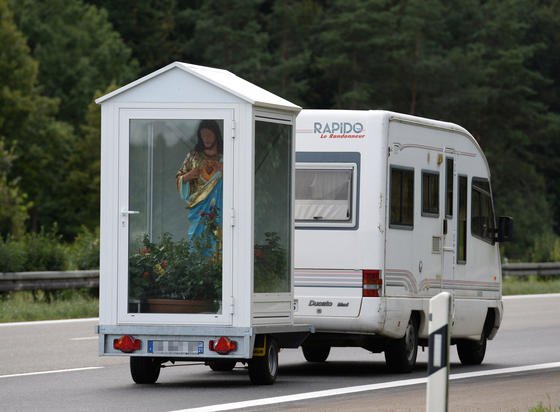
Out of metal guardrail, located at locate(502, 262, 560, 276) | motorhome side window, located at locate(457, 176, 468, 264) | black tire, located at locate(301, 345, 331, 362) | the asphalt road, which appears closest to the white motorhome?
the asphalt road

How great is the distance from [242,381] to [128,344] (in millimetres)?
1456

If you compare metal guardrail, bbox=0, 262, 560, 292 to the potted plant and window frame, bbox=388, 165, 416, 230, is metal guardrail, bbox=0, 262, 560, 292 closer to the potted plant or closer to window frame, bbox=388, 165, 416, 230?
window frame, bbox=388, 165, 416, 230

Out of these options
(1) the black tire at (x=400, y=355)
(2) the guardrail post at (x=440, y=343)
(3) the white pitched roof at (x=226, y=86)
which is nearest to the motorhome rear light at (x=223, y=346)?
(3) the white pitched roof at (x=226, y=86)

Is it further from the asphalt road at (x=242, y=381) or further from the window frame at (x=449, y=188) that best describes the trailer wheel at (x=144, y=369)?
the window frame at (x=449, y=188)

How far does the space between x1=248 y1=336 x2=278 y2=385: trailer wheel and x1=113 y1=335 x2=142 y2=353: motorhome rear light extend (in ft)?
3.57

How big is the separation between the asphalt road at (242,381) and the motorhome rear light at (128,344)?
1.24 feet

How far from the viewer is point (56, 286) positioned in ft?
92.8

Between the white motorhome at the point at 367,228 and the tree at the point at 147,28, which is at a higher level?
the tree at the point at 147,28

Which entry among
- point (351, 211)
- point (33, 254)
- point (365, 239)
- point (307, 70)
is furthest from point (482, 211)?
point (307, 70)

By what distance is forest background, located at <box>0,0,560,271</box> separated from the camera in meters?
80.9

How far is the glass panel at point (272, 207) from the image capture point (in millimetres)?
15188

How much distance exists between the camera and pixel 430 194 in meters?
18.1

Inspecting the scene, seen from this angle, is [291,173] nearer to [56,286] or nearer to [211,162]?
[211,162]

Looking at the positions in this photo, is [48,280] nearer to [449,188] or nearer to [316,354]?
[316,354]
